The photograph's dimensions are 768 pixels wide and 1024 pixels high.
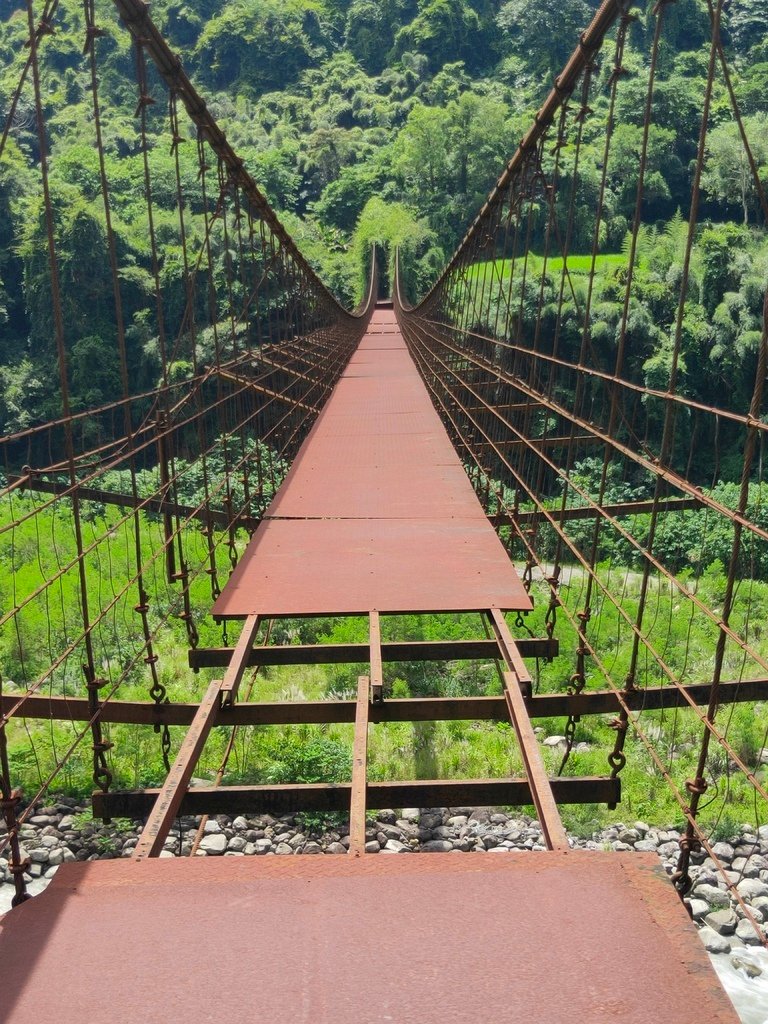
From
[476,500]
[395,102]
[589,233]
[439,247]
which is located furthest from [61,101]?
[476,500]

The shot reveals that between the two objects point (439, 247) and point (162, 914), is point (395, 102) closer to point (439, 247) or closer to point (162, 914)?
point (439, 247)

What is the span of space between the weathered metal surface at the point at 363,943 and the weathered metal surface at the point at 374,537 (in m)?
1.09

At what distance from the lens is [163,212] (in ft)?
96.2

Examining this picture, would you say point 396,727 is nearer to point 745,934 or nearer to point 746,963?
point 745,934

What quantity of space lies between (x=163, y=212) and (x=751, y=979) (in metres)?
29.2

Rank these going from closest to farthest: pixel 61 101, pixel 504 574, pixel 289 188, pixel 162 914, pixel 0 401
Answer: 1. pixel 162 914
2. pixel 504 574
3. pixel 0 401
4. pixel 289 188
5. pixel 61 101

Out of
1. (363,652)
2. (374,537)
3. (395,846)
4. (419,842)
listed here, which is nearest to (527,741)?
(363,652)

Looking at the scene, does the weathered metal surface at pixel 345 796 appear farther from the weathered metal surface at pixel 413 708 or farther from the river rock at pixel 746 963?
the river rock at pixel 746 963

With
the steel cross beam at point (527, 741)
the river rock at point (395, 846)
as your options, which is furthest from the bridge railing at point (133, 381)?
the river rock at point (395, 846)

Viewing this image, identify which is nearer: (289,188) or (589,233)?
(589,233)

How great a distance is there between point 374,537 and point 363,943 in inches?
74.2

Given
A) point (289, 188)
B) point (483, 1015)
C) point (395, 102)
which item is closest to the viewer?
point (483, 1015)

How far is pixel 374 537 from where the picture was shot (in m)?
2.96

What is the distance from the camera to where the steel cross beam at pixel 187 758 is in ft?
4.71
